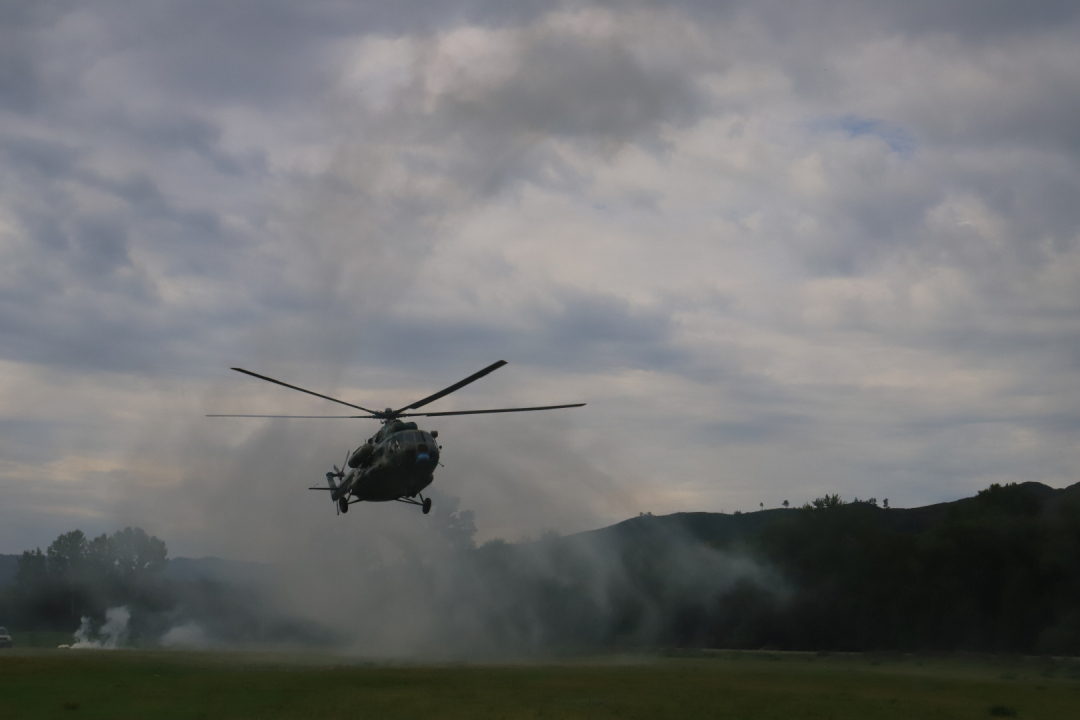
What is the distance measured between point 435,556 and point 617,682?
8466 centimetres

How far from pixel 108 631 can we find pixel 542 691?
137 meters

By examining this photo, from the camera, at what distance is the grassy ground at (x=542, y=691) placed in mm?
46062

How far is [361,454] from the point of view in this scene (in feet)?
196

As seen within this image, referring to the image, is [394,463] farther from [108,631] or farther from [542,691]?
[108,631]

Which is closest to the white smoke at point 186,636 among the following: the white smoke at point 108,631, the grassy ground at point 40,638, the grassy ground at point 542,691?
the white smoke at point 108,631

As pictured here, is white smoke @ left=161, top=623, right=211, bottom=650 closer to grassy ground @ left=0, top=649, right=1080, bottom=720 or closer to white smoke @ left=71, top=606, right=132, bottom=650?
white smoke @ left=71, top=606, right=132, bottom=650

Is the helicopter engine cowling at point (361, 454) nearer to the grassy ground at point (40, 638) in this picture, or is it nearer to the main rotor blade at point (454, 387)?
the main rotor blade at point (454, 387)

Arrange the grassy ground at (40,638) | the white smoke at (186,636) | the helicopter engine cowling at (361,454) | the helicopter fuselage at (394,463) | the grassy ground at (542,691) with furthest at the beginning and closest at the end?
1. the white smoke at (186,636)
2. the grassy ground at (40,638)
3. the helicopter engine cowling at (361,454)
4. the helicopter fuselage at (394,463)
5. the grassy ground at (542,691)

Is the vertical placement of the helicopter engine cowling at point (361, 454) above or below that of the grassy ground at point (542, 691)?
above

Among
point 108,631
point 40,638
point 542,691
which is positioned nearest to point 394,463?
point 542,691

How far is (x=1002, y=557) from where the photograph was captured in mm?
98000

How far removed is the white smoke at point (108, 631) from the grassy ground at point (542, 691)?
278ft

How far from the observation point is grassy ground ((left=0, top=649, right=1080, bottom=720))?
4606 centimetres

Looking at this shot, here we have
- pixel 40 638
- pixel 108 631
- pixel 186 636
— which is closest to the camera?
pixel 40 638
